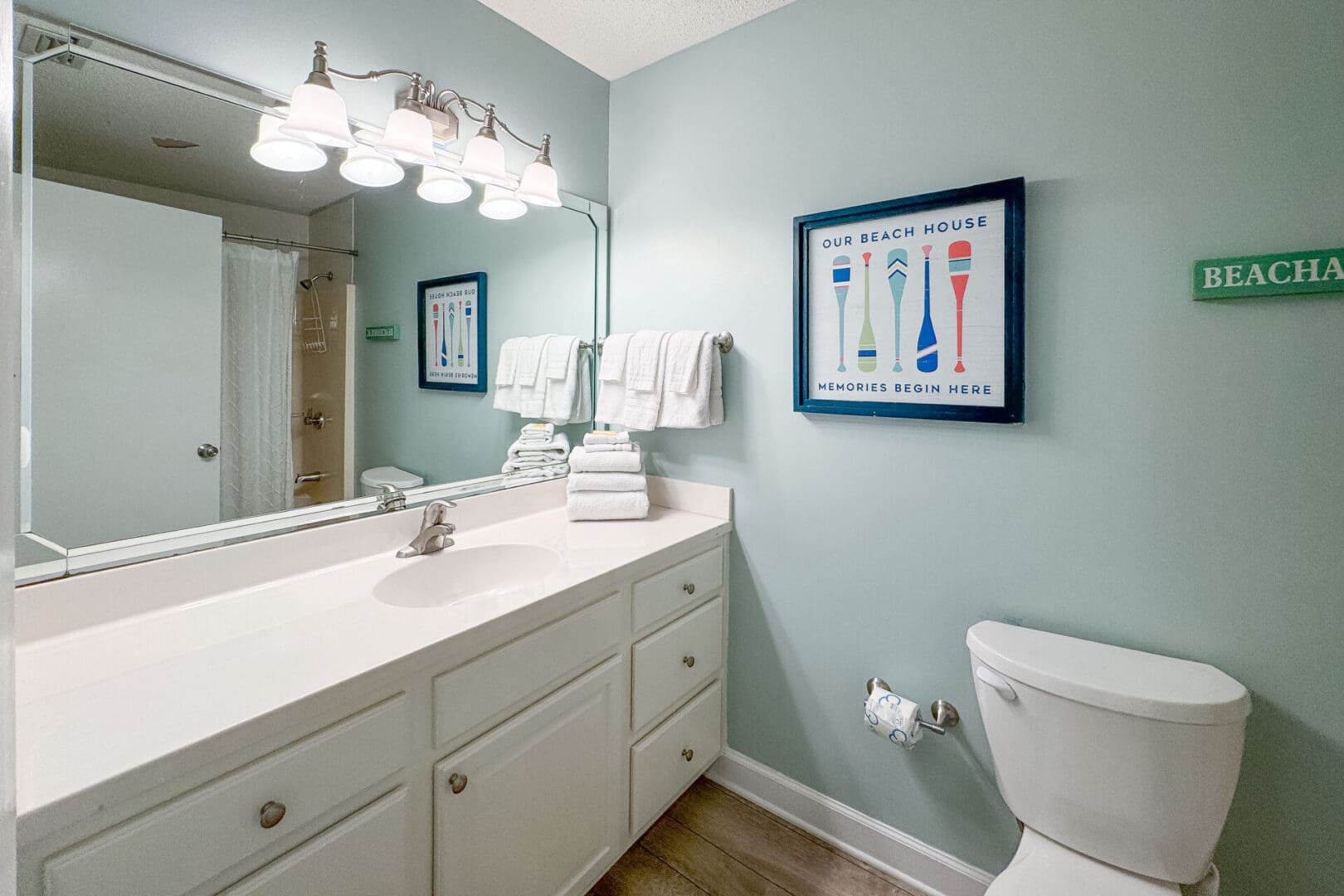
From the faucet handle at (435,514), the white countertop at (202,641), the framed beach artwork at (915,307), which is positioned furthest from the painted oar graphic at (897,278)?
the faucet handle at (435,514)

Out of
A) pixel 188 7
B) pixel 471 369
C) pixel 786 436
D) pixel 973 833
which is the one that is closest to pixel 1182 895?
pixel 973 833

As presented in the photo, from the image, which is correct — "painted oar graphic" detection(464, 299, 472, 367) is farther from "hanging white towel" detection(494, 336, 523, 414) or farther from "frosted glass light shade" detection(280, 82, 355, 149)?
"frosted glass light shade" detection(280, 82, 355, 149)

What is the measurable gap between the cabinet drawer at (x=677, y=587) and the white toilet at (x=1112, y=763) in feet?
2.44

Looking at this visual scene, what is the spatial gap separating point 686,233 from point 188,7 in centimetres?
122

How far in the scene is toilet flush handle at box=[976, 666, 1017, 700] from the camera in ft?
3.70

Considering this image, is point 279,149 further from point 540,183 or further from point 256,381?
point 540,183

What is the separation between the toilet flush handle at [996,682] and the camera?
1.13 meters

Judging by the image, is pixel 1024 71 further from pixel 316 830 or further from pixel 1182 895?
pixel 316 830

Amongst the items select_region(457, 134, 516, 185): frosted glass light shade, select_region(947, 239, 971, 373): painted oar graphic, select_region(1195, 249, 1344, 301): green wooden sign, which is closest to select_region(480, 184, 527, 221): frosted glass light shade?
select_region(457, 134, 516, 185): frosted glass light shade

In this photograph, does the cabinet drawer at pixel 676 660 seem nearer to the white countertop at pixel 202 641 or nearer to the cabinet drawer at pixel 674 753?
the cabinet drawer at pixel 674 753

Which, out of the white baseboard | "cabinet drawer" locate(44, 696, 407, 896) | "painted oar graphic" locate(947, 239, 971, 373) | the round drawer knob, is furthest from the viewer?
the white baseboard

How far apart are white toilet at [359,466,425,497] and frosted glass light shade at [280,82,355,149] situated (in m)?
0.76

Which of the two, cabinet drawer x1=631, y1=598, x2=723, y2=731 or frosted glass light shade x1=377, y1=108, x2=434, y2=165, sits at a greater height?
frosted glass light shade x1=377, y1=108, x2=434, y2=165

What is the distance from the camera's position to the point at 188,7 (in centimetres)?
111
